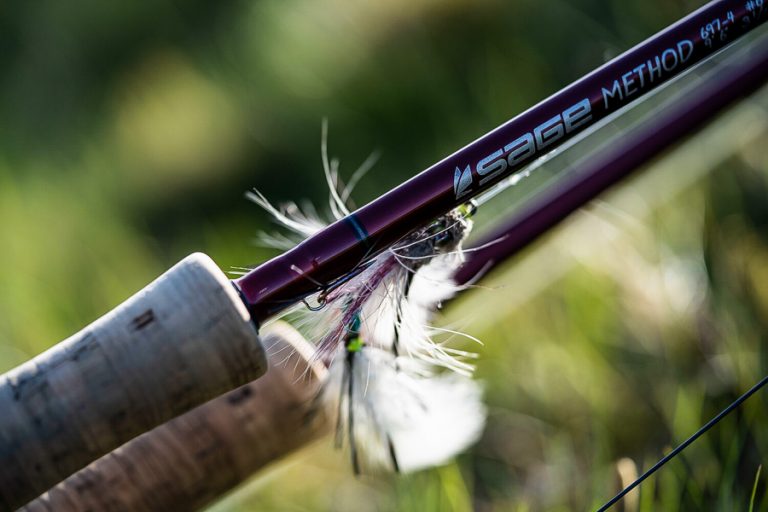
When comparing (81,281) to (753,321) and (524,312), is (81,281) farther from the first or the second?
(753,321)

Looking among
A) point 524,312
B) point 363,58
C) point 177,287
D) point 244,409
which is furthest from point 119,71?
point 177,287

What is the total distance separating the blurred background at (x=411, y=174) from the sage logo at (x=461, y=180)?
22 cm

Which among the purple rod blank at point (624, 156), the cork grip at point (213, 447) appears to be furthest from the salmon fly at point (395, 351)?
the purple rod blank at point (624, 156)

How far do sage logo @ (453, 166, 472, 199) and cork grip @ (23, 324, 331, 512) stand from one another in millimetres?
223

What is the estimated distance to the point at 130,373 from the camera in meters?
0.59

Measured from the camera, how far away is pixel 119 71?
1.85 meters

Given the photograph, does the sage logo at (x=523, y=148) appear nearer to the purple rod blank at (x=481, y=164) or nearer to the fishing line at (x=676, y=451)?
the purple rod blank at (x=481, y=164)

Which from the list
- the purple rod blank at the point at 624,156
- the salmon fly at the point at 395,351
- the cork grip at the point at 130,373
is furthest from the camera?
the purple rod blank at the point at 624,156

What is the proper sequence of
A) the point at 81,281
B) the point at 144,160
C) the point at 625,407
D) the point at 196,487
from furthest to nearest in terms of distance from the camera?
1. the point at 144,160
2. the point at 81,281
3. the point at 625,407
4. the point at 196,487

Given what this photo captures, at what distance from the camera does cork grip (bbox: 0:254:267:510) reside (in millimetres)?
575

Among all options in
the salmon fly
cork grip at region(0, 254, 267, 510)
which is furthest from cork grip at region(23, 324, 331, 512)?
cork grip at region(0, 254, 267, 510)

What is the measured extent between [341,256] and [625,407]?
57 cm

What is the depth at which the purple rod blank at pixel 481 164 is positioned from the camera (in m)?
0.60

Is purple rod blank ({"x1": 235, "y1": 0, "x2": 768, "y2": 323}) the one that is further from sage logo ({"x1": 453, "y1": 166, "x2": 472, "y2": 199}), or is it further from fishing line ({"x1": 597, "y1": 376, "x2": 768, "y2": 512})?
fishing line ({"x1": 597, "y1": 376, "x2": 768, "y2": 512})
